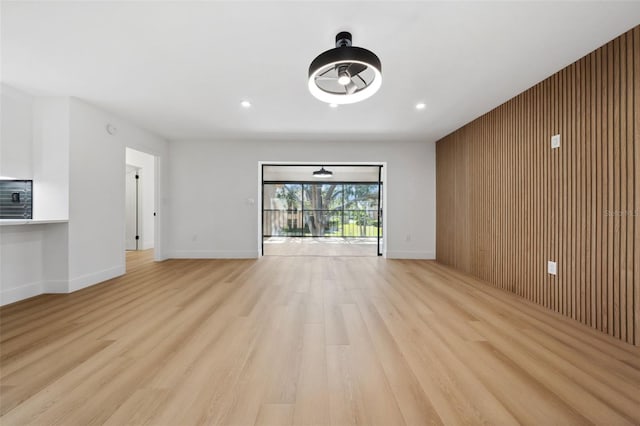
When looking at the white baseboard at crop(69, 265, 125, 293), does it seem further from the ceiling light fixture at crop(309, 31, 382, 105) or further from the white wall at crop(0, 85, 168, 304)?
the ceiling light fixture at crop(309, 31, 382, 105)

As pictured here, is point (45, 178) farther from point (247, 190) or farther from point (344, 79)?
point (344, 79)

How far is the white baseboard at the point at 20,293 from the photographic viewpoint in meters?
2.72

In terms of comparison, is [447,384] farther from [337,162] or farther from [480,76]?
[337,162]

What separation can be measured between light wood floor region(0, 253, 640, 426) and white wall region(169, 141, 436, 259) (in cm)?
230

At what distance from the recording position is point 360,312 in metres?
Answer: 2.48

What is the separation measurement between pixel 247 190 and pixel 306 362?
4.13 metres

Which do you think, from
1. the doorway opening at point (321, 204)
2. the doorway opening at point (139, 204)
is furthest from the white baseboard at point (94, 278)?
the doorway opening at point (321, 204)

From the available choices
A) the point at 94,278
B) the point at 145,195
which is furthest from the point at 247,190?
the point at 145,195

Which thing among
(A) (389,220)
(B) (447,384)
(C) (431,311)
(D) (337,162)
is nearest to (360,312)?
(C) (431,311)

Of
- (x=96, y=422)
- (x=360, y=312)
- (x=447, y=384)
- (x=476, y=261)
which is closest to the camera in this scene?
(x=96, y=422)

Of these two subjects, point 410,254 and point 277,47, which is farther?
point 410,254

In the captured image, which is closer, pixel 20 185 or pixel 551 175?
pixel 551 175

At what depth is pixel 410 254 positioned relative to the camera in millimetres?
5285

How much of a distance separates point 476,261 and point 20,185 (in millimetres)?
6288
